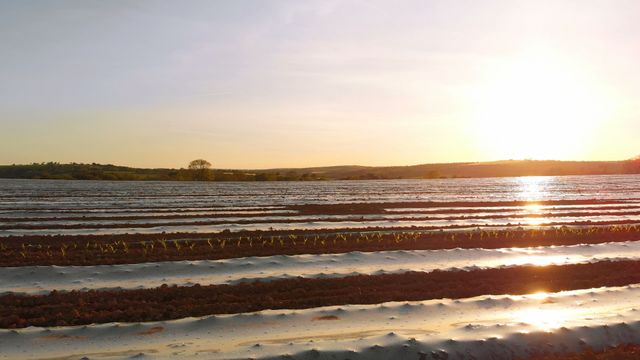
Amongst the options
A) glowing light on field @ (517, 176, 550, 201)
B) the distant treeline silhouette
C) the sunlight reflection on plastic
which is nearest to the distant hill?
the distant treeline silhouette

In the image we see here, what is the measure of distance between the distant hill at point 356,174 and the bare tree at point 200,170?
3.12 ft

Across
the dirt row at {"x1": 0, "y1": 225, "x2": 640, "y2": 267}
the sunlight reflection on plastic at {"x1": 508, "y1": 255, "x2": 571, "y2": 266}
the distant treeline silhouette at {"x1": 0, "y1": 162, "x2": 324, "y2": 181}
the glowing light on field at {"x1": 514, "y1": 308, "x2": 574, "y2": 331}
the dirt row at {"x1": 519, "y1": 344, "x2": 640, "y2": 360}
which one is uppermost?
the distant treeline silhouette at {"x1": 0, "y1": 162, "x2": 324, "y2": 181}

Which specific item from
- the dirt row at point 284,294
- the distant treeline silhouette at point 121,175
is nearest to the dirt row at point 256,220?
the dirt row at point 284,294

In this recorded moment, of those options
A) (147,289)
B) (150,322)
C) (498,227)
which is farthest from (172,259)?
(498,227)

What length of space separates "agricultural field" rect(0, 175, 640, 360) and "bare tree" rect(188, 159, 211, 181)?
3163 inches

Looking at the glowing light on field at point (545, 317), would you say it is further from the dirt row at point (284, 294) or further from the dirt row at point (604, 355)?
the dirt row at point (284, 294)

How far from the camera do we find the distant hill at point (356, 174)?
101 meters

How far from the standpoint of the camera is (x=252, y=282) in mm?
10977

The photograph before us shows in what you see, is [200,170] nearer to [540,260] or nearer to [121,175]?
[121,175]

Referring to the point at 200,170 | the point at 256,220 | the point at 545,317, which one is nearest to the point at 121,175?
the point at 200,170

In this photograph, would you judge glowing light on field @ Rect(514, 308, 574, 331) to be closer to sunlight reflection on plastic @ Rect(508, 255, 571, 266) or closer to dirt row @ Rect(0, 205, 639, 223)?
sunlight reflection on plastic @ Rect(508, 255, 571, 266)

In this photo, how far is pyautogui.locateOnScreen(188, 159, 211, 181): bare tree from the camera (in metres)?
99.3

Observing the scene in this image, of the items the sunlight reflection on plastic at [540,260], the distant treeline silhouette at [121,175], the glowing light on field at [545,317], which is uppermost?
the distant treeline silhouette at [121,175]

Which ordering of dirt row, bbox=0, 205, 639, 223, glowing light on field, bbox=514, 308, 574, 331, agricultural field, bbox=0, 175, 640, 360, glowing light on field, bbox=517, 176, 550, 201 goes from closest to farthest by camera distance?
1. agricultural field, bbox=0, 175, 640, 360
2. glowing light on field, bbox=514, 308, 574, 331
3. dirt row, bbox=0, 205, 639, 223
4. glowing light on field, bbox=517, 176, 550, 201
